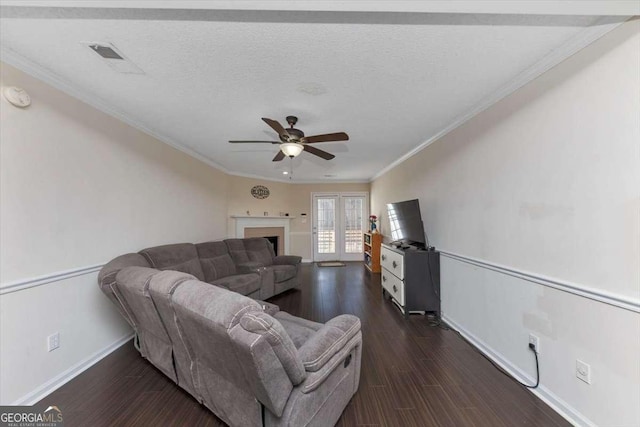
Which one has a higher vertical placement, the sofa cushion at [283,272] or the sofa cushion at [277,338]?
the sofa cushion at [277,338]

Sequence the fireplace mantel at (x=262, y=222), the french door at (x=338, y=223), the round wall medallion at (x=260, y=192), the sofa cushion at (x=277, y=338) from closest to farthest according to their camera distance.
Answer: the sofa cushion at (x=277, y=338) < the fireplace mantel at (x=262, y=222) < the round wall medallion at (x=260, y=192) < the french door at (x=338, y=223)

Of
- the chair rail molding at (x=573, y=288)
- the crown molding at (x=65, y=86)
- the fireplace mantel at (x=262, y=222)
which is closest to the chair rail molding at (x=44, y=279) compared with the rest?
the crown molding at (x=65, y=86)

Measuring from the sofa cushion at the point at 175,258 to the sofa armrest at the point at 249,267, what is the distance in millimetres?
725

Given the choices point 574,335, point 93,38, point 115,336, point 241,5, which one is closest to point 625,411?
point 574,335

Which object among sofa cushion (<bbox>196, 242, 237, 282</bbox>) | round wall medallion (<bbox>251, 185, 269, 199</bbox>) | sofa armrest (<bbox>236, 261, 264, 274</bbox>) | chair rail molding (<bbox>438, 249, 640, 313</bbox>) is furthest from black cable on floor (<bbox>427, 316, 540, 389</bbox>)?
round wall medallion (<bbox>251, 185, 269, 199</bbox>)

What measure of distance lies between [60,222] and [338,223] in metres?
6.04

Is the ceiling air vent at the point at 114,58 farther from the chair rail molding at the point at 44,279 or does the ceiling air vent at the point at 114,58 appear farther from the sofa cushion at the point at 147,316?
the chair rail molding at the point at 44,279

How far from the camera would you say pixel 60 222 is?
80.0 inches

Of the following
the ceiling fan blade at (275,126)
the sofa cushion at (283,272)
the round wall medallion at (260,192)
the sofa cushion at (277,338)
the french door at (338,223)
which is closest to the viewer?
the sofa cushion at (277,338)

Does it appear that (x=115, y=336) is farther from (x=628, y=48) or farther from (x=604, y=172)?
(x=628, y=48)

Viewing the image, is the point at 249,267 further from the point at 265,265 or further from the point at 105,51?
the point at 105,51

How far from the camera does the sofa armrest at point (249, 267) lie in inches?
154

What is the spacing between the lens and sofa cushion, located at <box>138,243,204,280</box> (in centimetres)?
284

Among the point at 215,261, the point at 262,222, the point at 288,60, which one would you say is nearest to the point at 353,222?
the point at 262,222
